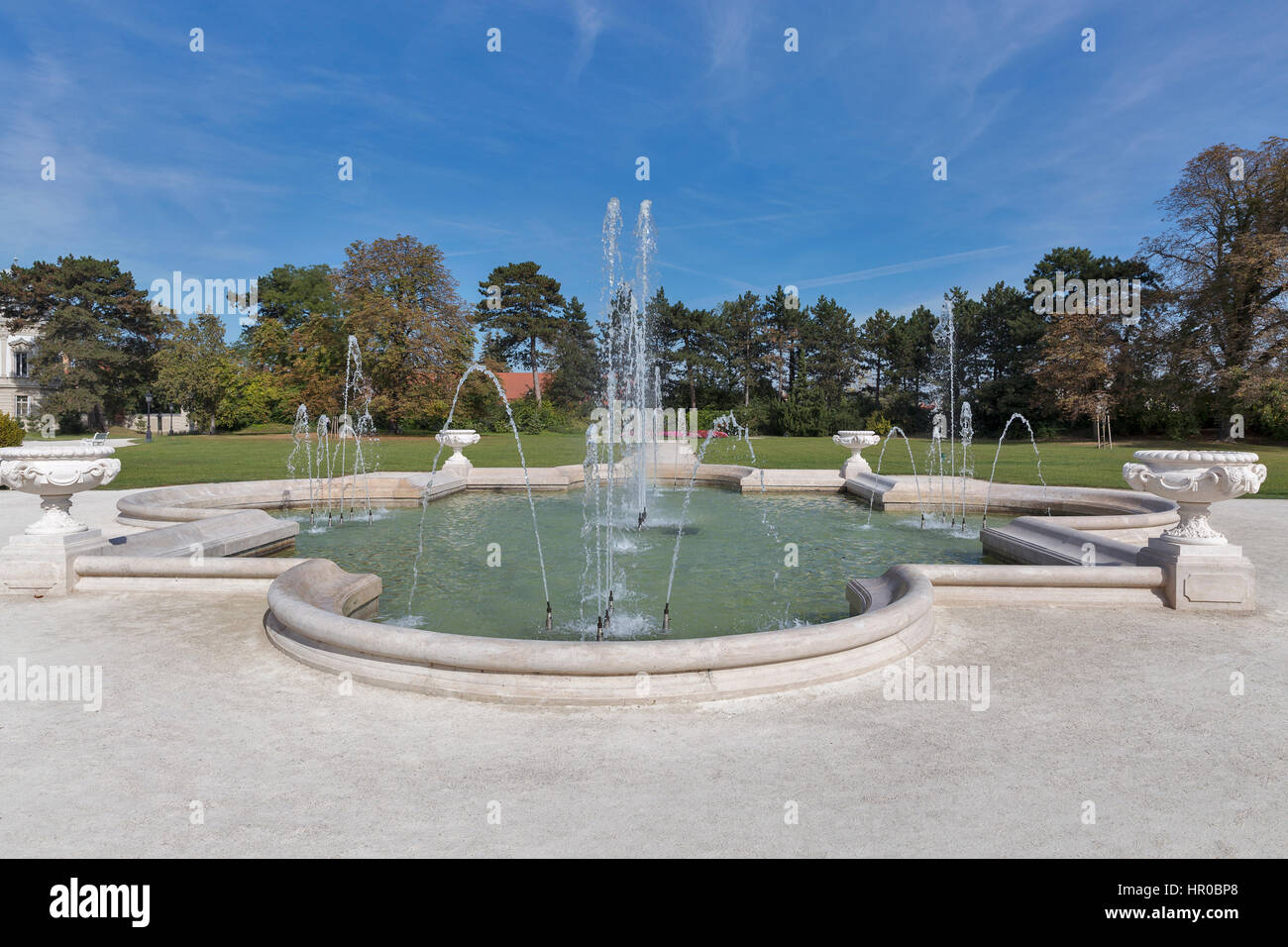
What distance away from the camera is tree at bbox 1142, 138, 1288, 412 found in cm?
3466

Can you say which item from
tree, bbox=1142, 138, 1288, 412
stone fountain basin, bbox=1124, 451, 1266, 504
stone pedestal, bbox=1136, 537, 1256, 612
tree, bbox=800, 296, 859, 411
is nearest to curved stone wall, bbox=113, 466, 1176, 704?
stone pedestal, bbox=1136, 537, 1256, 612

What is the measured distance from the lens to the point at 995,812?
119 inches

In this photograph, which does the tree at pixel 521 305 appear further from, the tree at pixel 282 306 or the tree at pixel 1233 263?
the tree at pixel 1233 263

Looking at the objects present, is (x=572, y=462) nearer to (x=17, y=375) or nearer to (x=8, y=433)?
(x=8, y=433)

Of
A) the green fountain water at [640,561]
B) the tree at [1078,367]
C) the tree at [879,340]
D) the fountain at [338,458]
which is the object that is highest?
the tree at [879,340]

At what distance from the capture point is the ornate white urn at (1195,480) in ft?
19.8

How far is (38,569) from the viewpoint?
672 centimetres

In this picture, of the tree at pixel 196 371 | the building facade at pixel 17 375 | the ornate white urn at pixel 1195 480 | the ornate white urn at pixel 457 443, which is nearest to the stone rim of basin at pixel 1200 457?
the ornate white urn at pixel 1195 480

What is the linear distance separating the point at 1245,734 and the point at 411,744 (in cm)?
445

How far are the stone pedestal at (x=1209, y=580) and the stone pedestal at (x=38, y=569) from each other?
1018 centimetres
